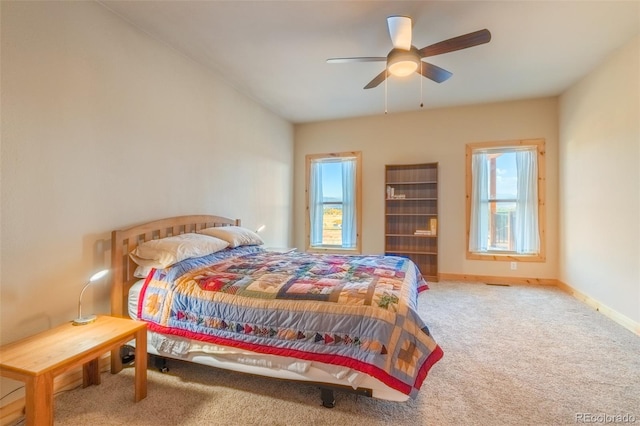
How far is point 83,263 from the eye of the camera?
2.15m

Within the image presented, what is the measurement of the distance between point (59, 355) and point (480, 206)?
206 inches

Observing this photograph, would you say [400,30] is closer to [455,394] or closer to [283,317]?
[283,317]

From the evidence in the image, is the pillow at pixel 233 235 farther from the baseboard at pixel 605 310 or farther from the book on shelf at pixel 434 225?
the baseboard at pixel 605 310

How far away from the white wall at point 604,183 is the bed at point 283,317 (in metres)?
2.47

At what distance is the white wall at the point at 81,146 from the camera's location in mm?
1781

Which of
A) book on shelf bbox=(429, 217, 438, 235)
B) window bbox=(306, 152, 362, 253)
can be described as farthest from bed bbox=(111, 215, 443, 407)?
window bbox=(306, 152, 362, 253)

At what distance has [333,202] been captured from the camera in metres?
5.62

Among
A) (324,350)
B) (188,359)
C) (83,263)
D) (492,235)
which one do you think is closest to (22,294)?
(83,263)

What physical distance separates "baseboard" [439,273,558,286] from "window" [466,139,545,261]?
315mm

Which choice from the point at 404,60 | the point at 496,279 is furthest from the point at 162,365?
the point at 496,279

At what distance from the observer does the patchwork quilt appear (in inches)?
63.2

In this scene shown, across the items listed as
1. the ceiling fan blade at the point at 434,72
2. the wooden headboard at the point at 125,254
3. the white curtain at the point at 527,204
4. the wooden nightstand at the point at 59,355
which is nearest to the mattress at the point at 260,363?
the wooden headboard at the point at 125,254

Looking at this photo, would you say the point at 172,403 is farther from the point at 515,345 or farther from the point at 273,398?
the point at 515,345

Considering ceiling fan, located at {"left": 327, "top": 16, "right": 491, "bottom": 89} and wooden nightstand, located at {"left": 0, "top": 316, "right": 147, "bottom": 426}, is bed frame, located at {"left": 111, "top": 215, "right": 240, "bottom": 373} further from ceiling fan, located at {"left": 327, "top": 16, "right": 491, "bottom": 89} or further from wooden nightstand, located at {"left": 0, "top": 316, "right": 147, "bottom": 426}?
ceiling fan, located at {"left": 327, "top": 16, "right": 491, "bottom": 89}
